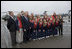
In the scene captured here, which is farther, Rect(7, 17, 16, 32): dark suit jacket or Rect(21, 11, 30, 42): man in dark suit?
Rect(21, 11, 30, 42): man in dark suit

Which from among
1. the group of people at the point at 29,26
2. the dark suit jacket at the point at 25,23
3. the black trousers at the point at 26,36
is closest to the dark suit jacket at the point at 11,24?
the group of people at the point at 29,26

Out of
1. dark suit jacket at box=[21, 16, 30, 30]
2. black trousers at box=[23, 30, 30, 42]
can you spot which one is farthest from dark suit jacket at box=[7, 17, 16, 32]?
black trousers at box=[23, 30, 30, 42]

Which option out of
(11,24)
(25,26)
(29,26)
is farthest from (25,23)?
(11,24)

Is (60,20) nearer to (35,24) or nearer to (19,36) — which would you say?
(35,24)

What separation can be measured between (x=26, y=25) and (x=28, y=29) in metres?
0.29

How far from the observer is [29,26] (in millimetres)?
7180

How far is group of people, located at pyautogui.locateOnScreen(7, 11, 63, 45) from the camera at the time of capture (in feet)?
22.3

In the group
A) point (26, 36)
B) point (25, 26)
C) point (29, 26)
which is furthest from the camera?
point (26, 36)

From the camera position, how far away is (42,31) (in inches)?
324

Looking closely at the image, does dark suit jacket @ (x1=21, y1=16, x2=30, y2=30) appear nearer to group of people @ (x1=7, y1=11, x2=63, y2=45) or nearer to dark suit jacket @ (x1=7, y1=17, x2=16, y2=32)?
group of people @ (x1=7, y1=11, x2=63, y2=45)

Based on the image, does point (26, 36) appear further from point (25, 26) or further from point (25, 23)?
point (25, 23)

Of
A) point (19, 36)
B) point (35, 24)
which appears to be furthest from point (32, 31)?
point (19, 36)

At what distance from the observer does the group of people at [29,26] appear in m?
6.79

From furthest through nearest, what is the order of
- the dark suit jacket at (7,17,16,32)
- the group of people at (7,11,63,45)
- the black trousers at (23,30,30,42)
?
the black trousers at (23,30,30,42) → the group of people at (7,11,63,45) → the dark suit jacket at (7,17,16,32)
